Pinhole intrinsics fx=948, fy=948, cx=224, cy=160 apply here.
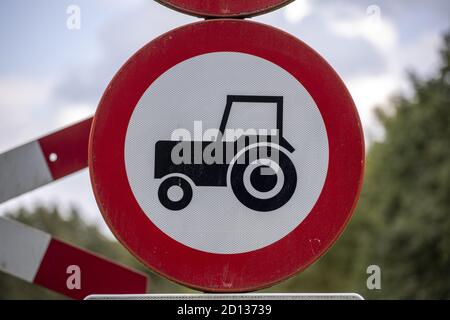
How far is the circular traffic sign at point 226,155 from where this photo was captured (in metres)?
2.21

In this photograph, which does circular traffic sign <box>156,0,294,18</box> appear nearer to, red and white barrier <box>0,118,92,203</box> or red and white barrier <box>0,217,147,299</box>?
red and white barrier <box>0,118,92,203</box>

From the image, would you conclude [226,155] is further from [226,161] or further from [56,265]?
[56,265]

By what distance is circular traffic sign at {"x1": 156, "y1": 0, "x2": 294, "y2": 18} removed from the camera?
2.30 metres

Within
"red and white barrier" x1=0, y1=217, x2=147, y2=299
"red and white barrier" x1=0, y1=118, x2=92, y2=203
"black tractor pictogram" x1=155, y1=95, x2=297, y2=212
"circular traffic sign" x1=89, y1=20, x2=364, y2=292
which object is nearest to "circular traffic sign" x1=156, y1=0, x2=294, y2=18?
"circular traffic sign" x1=89, y1=20, x2=364, y2=292

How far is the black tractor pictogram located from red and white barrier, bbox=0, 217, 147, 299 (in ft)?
2.38

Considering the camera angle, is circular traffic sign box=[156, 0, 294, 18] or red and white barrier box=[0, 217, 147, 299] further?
red and white barrier box=[0, 217, 147, 299]

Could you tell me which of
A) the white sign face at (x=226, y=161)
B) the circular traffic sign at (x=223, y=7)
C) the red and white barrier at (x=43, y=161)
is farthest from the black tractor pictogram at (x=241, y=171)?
the red and white barrier at (x=43, y=161)

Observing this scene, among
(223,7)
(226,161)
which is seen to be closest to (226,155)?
(226,161)
